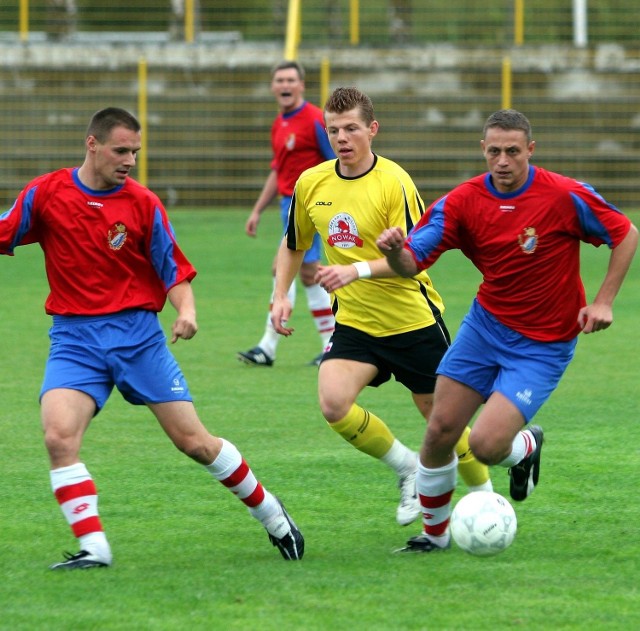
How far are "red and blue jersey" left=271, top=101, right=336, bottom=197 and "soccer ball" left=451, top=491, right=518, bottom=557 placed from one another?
5758 millimetres

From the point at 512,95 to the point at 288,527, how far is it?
663 inches

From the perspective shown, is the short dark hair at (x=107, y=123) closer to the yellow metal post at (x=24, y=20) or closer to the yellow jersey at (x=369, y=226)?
the yellow jersey at (x=369, y=226)

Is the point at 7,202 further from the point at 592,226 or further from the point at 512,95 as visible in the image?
the point at 592,226

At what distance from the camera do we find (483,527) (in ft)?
17.7

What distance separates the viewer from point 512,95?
71.1 feet

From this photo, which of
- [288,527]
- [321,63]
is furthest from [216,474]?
[321,63]

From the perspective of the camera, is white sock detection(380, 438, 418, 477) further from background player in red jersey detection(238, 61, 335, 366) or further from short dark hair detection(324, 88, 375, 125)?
background player in red jersey detection(238, 61, 335, 366)

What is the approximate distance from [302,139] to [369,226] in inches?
186

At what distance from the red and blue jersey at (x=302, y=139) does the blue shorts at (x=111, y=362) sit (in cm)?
547

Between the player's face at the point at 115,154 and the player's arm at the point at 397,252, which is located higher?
the player's face at the point at 115,154

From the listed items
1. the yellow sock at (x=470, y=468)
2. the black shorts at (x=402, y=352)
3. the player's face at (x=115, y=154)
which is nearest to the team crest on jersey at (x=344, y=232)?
the black shorts at (x=402, y=352)

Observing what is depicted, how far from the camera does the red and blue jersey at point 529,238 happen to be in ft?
18.6

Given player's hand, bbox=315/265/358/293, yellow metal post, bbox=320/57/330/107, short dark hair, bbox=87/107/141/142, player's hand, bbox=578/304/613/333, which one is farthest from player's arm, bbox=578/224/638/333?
yellow metal post, bbox=320/57/330/107

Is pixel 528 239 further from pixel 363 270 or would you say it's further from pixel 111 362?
pixel 111 362
